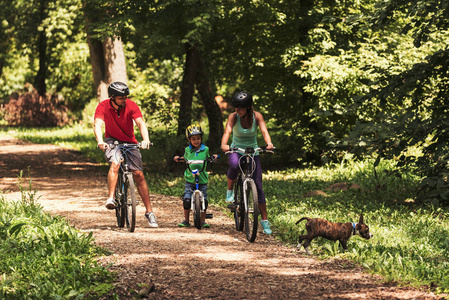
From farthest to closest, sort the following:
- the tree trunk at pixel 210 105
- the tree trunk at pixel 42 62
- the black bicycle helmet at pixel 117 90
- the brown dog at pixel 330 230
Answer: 1. the tree trunk at pixel 42 62
2. the tree trunk at pixel 210 105
3. the black bicycle helmet at pixel 117 90
4. the brown dog at pixel 330 230

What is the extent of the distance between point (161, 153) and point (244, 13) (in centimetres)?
464

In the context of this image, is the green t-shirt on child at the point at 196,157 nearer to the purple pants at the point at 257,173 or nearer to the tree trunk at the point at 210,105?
the purple pants at the point at 257,173

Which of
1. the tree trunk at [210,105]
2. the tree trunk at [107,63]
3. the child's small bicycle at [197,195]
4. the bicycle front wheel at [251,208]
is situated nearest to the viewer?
the bicycle front wheel at [251,208]

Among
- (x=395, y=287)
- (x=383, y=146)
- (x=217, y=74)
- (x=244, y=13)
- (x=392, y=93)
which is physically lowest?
(x=395, y=287)

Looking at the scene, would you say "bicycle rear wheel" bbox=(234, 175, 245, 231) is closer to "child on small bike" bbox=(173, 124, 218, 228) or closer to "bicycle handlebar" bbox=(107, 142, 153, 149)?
"child on small bike" bbox=(173, 124, 218, 228)

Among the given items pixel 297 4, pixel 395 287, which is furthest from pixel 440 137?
pixel 297 4

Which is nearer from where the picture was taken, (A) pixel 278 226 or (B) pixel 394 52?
(A) pixel 278 226

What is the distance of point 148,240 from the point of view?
7.37 m

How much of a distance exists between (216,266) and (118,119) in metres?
2.72

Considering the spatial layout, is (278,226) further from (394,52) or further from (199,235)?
(394,52)

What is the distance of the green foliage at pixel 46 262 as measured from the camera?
5.19m

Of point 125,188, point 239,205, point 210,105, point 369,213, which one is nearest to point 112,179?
point 125,188

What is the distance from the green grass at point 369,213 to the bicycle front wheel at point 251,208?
0.47m

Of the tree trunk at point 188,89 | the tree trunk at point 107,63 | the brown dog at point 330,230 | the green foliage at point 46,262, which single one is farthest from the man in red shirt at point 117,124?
the tree trunk at point 107,63
